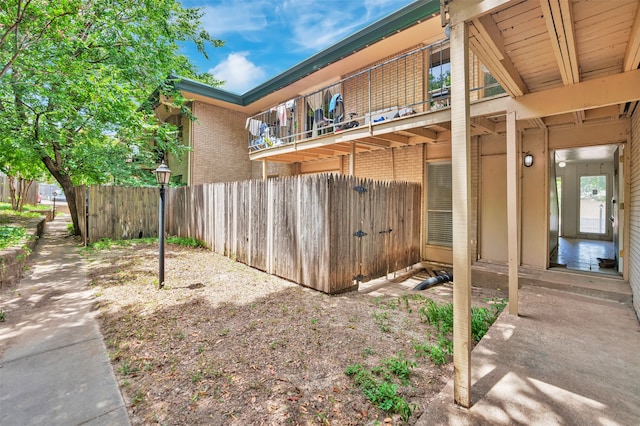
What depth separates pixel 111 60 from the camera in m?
8.68

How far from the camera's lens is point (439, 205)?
7.81m

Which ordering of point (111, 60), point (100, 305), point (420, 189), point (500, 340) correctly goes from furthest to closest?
point (111, 60) < point (420, 189) < point (100, 305) < point (500, 340)

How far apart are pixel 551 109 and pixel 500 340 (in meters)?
3.17

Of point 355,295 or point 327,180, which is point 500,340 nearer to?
point 355,295

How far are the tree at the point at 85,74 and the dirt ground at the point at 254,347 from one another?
5.16 meters

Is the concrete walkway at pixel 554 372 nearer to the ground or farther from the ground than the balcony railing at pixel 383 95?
nearer to the ground

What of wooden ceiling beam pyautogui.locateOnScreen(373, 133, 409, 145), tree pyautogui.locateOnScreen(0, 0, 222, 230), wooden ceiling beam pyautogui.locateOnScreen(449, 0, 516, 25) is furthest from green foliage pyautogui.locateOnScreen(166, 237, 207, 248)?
wooden ceiling beam pyautogui.locateOnScreen(449, 0, 516, 25)

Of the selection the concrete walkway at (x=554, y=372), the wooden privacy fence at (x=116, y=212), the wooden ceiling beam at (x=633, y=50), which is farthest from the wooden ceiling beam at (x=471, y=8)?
the wooden privacy fence at (x=116, y=212)

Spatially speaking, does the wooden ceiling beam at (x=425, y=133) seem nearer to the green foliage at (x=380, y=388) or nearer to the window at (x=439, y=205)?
the window at (x=439, y=205)

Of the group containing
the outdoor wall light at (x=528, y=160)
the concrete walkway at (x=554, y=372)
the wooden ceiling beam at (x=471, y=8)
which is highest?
the wooden ceiling beam at (x=471, y=8)

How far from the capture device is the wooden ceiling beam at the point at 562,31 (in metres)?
2.22

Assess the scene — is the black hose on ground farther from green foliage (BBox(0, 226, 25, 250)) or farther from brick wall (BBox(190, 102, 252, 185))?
brick wall (BBox(190, 102, 252, 185))

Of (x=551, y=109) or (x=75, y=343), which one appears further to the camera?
(x=551, y=109)

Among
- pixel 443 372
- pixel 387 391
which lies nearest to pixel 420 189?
pixel 443 372
